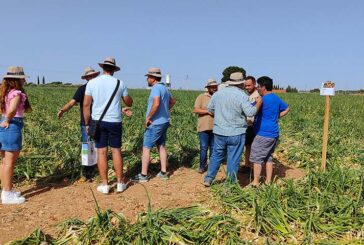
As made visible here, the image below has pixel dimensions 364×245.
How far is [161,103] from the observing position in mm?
5156

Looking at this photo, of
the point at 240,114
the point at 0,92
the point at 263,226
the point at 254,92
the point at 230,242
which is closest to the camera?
the point at 230,242

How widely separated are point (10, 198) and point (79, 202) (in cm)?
83

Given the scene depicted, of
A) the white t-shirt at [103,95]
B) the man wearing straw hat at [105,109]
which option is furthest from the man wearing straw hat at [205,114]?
the white t-shirt at [103,95]

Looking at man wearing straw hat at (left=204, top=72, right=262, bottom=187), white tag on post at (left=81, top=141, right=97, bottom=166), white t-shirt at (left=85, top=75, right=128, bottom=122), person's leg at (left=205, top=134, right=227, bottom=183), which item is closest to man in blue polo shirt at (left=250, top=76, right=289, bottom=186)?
man wearing straw hat at (left=204, top=72, right=262, bottom=187)

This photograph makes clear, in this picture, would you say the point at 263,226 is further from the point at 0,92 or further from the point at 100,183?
the point at 0,92

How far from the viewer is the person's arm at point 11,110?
402cm

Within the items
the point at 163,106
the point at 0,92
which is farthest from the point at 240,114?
the point at 0,92

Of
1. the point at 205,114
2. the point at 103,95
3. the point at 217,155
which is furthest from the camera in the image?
the point at 205,114

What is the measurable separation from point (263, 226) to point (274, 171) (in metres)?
2.74

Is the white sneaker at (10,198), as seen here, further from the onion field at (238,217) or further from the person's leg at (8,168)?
the onion field at (238,217)

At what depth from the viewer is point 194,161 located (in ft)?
20.5

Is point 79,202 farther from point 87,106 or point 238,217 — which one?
point 238,217

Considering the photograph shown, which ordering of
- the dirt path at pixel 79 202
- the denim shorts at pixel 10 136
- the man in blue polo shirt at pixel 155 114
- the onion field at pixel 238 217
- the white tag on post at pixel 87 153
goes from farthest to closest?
1. the man in blue polo shirt at pixel 155 114
2. the white tag on post at pixel 87 153
3. the denim shorts at pixel 10 136
4. the dirt path at pixel 79 202
5. the onion field at pixel 238 217

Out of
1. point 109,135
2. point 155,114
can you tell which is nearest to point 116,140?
point 109,135
